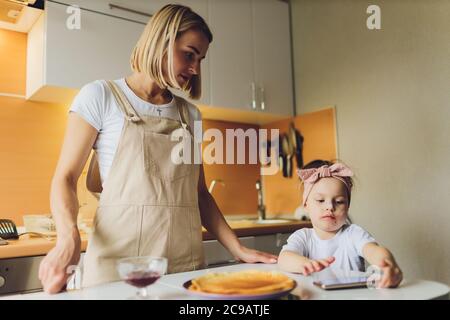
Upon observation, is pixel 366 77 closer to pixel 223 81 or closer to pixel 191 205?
pixel 223 81

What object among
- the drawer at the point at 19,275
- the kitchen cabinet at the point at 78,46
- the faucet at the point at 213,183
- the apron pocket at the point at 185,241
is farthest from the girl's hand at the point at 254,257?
the faucet at the point at 213,183

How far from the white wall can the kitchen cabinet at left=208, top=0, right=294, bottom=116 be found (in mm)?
230

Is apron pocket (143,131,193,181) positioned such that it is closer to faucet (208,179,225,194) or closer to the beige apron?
the beige apron

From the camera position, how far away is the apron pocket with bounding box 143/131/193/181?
3.63 feet

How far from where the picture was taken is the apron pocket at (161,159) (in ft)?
3.63

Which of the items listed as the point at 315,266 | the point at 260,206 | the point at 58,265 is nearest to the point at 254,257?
the point at 315,266

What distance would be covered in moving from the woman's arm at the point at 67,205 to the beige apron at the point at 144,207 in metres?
0.10

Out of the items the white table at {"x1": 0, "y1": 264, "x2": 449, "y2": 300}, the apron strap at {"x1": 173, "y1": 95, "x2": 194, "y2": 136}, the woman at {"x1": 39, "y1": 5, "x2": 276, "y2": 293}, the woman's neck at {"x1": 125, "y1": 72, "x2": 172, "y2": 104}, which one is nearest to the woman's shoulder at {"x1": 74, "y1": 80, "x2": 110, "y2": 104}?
the woman at {"x1": 39, "y1": 5, "x2": 276, "y2": 293}

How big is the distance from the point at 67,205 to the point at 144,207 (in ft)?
0.68

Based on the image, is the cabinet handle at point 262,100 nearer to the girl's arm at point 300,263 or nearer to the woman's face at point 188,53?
the woman's face at point 188,53

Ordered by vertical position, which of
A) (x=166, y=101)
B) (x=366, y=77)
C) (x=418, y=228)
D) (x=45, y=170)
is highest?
(x=366, y=77)

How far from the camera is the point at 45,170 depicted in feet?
6.41
